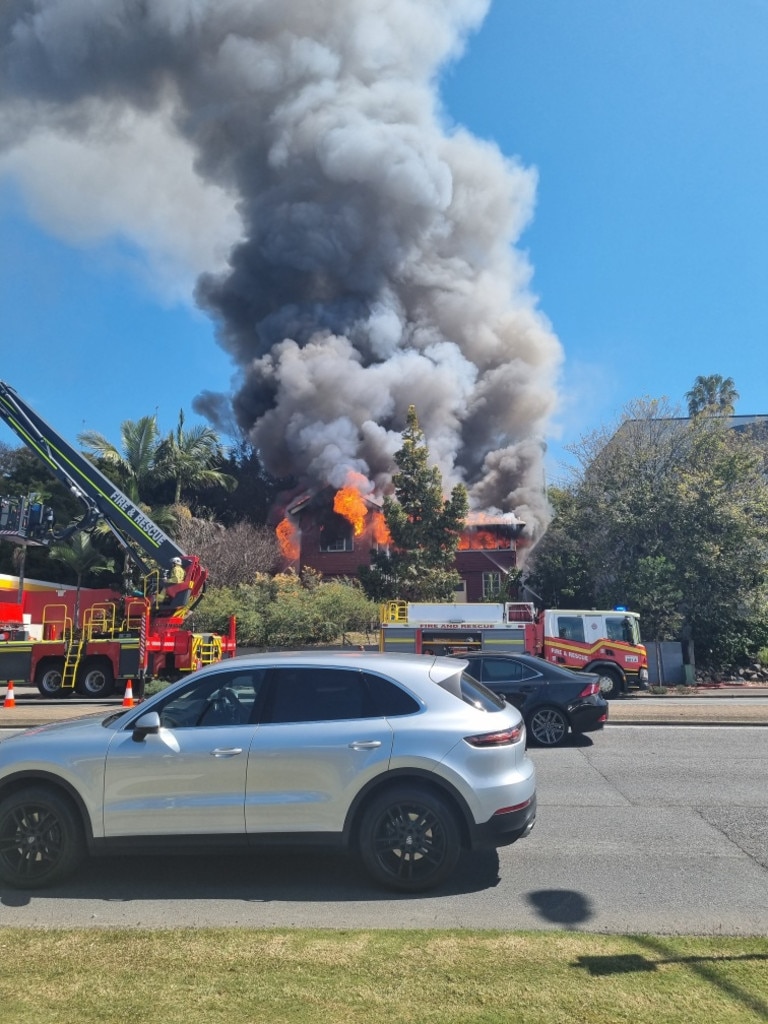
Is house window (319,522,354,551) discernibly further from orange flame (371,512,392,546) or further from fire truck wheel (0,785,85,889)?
fire truck wheel (0,785,85,889)

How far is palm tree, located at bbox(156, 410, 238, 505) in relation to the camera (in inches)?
1437

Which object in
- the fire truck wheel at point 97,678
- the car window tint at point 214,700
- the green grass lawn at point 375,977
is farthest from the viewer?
the fire truck wheel at point 97,678

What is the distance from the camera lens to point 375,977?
3.52 meters

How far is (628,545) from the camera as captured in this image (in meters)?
26.9

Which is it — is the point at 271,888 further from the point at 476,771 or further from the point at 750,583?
the point at 750,583

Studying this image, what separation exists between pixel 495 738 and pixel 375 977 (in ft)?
5.67

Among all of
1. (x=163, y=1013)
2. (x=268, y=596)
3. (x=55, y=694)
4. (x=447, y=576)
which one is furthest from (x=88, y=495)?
(x=163, y=1013)

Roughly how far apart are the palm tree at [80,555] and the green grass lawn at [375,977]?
98.3ft

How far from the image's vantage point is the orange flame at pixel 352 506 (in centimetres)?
3944

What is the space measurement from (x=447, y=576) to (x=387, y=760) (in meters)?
24.7

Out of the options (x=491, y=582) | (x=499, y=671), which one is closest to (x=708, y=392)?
(x=491, y=582)

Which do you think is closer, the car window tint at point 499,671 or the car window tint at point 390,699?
the car window tint at point 390,699

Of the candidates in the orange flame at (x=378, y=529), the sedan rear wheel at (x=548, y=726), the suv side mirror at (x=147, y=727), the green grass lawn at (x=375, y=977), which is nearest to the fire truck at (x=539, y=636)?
the sedan rear wheel at (x=548, y=726)

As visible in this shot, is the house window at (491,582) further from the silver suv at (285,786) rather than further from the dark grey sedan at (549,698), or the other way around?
the silver suv at (285,786)
